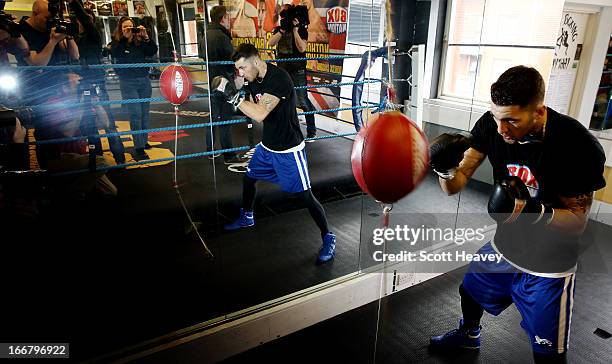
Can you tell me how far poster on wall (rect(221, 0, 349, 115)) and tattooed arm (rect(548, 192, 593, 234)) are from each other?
2.41 meters

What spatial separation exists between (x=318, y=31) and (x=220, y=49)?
74.1 inches

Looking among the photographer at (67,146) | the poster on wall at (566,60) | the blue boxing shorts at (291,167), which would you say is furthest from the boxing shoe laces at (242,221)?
the poster on wall at (566,60)

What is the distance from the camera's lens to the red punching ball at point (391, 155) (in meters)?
1.11

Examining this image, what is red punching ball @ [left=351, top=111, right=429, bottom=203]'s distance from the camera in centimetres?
111

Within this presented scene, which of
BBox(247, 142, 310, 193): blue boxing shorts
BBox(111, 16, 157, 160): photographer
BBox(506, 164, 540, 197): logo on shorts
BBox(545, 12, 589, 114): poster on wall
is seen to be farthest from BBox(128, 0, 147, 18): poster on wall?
BBox(545, 12, 589, 114): poster on wall

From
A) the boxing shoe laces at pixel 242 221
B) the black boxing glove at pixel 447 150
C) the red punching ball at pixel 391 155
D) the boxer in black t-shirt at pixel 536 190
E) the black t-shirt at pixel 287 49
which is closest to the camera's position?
the red punching ball at pixel 391 155

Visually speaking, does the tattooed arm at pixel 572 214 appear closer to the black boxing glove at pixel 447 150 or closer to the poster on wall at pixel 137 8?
the black boxing glove at pixel 447 150

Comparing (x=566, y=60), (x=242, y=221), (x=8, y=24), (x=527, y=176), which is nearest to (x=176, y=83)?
(x=8, y=24)

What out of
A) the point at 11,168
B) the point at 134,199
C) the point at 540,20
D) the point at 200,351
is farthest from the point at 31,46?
the point at 540,20

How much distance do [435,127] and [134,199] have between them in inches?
93.5

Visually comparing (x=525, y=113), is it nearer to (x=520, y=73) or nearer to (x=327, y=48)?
(x=520, y=73)

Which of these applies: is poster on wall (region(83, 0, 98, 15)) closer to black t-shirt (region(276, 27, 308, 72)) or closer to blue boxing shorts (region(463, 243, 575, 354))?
black t-shirt (region(276, 27, 308, 72))

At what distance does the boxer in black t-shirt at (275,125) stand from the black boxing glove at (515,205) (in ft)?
3.72

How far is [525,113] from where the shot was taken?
1.21m
